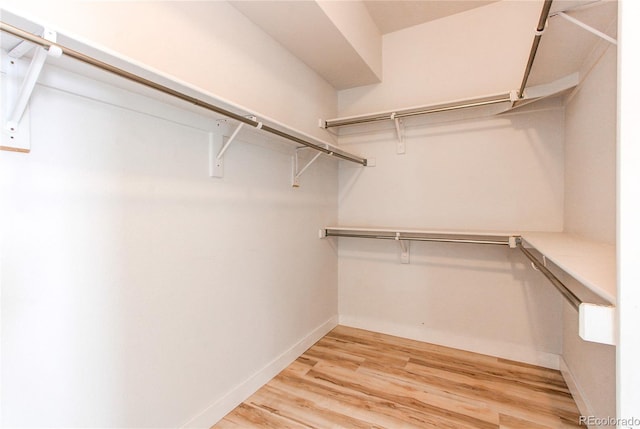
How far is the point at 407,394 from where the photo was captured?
1.68 meters

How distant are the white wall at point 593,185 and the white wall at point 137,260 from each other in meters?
1.62

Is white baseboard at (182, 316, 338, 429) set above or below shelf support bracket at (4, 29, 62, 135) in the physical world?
below

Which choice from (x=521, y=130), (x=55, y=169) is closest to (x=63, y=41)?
(x=55, y=169)

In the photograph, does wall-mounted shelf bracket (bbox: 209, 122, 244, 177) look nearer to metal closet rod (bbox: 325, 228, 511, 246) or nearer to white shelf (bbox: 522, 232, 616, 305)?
metal closet rod (bbox: 325, 228, 511, 246)

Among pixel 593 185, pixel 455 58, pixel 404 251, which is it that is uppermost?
pixel 455 58

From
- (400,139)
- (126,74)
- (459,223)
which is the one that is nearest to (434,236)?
(459,223)

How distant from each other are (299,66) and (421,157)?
1.16m

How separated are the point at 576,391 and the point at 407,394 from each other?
2.93 feet

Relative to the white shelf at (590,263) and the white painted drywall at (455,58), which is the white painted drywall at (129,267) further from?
the white shelf at (590,263)

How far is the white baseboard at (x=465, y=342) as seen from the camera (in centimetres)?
197

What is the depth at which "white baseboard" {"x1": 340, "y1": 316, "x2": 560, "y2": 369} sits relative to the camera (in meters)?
1.97

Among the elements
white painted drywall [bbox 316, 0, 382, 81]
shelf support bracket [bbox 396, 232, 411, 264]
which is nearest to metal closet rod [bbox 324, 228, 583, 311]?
shelf support bracket [bbox 396, 232, 411, 264]

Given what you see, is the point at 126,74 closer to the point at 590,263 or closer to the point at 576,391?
the point at 590,263

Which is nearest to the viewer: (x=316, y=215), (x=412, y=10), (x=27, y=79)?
(x=27, y=79)
